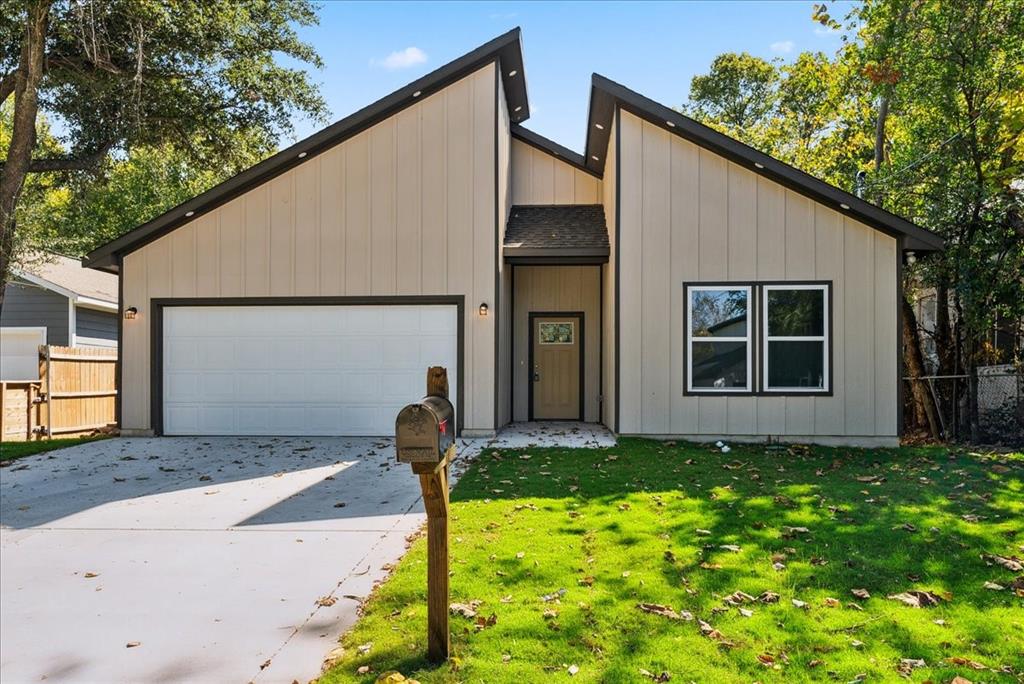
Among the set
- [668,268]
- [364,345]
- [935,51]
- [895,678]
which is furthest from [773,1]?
[895,678]

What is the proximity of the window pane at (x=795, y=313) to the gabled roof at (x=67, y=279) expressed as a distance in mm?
13066

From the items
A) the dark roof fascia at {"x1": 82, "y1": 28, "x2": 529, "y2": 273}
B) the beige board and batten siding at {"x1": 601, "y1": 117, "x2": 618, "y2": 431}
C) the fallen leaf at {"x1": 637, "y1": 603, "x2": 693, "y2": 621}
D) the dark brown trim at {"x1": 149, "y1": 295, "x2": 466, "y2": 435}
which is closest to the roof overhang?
the dark roof fascia at {"x1": 82, "y1": 28, "x2": 529, "y2": 273}

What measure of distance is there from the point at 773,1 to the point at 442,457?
47.6ft

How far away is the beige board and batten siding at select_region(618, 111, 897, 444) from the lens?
9.30 metres

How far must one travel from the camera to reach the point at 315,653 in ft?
10.5

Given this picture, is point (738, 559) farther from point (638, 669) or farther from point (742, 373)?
point (742, 373)

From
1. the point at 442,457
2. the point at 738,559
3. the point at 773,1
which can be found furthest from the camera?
the point at 773,1

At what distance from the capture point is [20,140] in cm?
1168

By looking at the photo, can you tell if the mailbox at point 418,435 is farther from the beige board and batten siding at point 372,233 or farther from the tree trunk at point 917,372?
the tree trunk at point 917,372

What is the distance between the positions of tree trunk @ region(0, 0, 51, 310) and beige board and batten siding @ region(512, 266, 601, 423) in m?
9.14

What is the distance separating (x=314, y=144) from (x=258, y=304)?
106 inches

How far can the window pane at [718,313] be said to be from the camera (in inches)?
371

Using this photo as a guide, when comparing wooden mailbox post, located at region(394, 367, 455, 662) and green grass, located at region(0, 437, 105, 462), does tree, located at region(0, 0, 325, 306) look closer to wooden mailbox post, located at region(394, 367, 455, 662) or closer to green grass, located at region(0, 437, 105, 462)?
green grass, located at region(0, 437, 105, 462)

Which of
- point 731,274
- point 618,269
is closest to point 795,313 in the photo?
point 731,274
